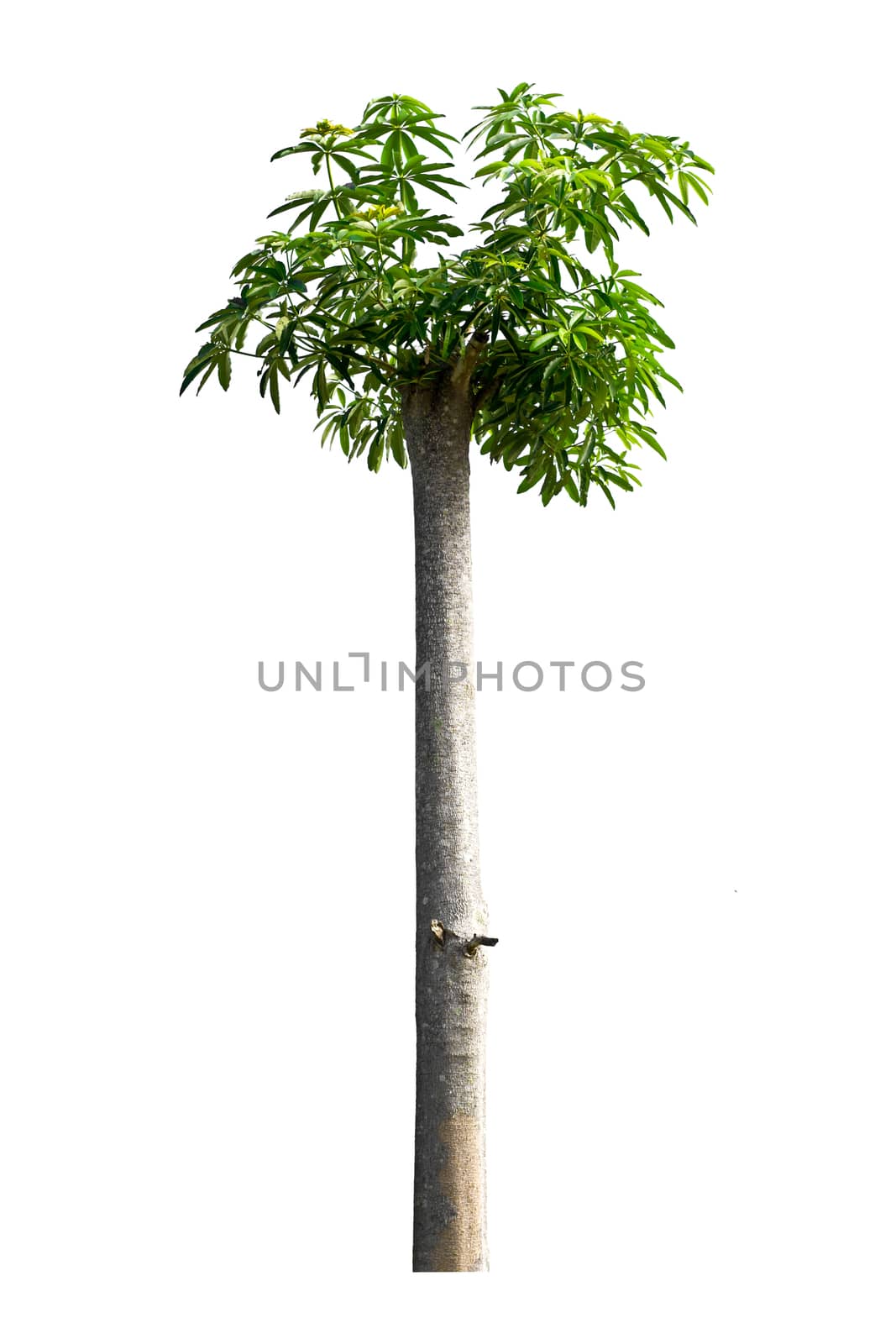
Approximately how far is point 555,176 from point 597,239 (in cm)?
21

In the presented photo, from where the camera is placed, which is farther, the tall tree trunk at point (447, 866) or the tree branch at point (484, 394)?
the tree branch at point (484, 394)

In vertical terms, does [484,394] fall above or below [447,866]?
above

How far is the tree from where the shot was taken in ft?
10.5

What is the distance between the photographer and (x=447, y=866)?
333cm

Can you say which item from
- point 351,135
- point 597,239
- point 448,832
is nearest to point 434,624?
point 448,832

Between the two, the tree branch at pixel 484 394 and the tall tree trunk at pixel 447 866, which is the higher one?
the tree branch at pixel 484 394

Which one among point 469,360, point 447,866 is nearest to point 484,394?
point 469,360

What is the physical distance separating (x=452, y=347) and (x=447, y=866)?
1396mm

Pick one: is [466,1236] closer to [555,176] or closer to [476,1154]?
[476,1154]

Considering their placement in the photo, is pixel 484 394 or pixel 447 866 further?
pixel 484 394

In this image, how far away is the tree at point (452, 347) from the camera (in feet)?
10.5

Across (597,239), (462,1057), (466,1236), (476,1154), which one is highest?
(597,239)

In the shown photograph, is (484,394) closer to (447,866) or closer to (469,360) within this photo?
(469,360)

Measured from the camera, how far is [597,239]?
3.20 meters
